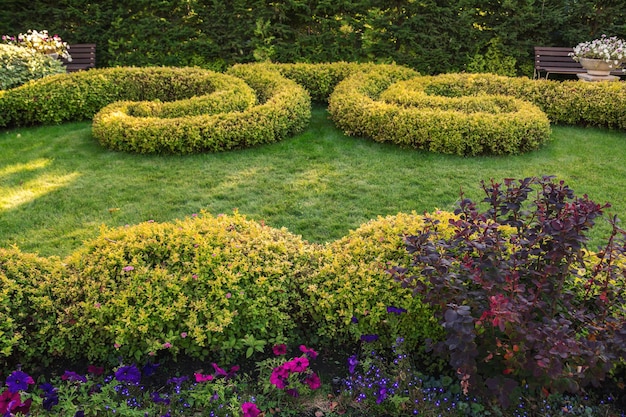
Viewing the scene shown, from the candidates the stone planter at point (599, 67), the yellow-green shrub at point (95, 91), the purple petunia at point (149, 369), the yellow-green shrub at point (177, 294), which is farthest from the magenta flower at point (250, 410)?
the stone planter at point (599, 67)

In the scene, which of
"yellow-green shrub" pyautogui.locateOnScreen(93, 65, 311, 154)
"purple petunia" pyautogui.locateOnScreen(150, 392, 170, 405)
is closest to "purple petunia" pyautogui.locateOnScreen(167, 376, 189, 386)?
"purple petunia" pyautogui.locateOnScreen(150, 392, 170, 405)

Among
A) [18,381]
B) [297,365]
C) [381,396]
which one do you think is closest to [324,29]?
[297,365]

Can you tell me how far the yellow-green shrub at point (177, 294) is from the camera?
322 cm

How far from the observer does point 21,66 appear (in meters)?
8.84

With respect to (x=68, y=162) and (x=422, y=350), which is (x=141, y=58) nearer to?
(x=68, y=162)

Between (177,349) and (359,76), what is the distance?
656cm

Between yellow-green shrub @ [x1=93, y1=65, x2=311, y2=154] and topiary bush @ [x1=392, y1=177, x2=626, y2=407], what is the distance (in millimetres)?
4078

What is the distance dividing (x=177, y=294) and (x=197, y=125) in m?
3.79

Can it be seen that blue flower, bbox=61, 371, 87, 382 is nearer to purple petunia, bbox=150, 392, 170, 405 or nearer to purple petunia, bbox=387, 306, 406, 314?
purple petunia, bbox=150, 392, 170, 405

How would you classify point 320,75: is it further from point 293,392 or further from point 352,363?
point 293,392

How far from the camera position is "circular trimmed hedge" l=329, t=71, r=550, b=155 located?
6645mm

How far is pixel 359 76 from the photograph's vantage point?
887cm

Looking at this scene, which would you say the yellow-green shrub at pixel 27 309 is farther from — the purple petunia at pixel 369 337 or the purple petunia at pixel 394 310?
the purple petunia at pixel 394 310

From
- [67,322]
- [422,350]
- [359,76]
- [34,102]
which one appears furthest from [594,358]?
[34,102]
